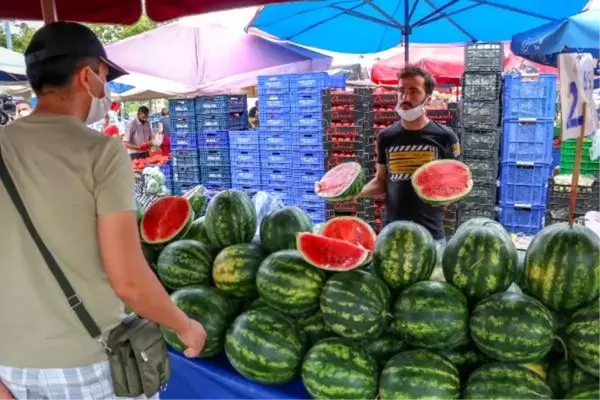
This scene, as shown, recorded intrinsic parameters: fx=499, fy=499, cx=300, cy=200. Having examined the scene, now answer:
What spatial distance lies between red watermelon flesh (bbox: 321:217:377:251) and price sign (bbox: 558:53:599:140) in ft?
2.76

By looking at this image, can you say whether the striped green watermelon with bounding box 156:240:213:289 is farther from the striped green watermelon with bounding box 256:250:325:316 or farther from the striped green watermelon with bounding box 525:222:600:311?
the striped green watermelon with bounding box 525:222:600:311

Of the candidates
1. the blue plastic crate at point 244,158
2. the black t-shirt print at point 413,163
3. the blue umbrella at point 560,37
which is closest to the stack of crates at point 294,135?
the blue plastic crate at point 244,158

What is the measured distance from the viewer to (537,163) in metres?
7.04

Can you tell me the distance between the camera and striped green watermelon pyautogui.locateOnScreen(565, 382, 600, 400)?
136 centimetres

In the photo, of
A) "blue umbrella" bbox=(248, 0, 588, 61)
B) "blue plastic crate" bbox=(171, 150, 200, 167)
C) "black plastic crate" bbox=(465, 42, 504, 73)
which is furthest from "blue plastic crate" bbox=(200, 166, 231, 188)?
"black plastic crate" bbox=(465, 42, 504, 73)

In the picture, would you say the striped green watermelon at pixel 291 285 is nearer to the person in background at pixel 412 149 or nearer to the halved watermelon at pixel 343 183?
the halved watermelon at pixel 343 183

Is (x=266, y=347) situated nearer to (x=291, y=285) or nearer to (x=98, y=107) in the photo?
(x=291, y=285)

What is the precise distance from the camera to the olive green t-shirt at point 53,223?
1.47 metres

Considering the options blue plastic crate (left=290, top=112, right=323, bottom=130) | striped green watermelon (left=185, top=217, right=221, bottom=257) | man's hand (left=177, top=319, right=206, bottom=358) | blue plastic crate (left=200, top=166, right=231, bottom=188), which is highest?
blue plastic crate (left=290, top=112, right=323, bottom=130)

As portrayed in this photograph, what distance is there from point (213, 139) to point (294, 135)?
1897 mm

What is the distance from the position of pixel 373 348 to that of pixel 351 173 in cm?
127

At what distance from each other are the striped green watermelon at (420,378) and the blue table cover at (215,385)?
34 cm

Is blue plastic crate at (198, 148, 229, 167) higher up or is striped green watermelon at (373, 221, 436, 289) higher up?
striped green watermelon at (373, 221, 436, 289)

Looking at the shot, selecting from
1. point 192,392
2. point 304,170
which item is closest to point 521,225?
point 304,170
